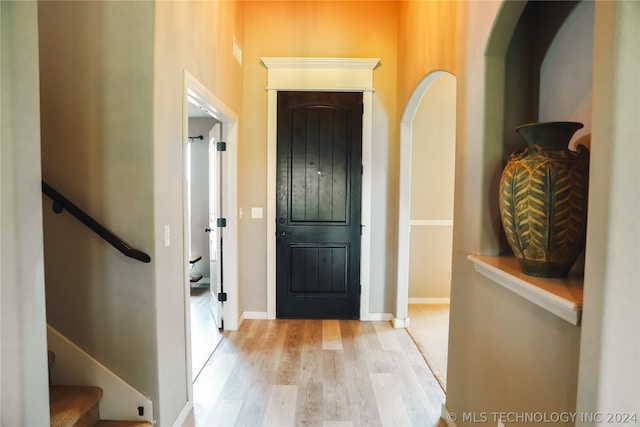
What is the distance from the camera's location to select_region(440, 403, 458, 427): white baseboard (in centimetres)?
189

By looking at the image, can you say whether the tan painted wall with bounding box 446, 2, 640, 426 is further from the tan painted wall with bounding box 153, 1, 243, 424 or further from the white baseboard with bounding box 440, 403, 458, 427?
the tan painted wall with bounding box 153, 1, 243, 424

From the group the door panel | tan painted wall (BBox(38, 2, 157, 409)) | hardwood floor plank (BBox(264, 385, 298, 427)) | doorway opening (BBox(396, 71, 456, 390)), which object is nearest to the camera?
tan painted wall (BBox(38, 2, 157, 409))

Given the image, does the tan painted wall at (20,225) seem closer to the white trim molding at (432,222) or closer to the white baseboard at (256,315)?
the white baseboard at (256,315)

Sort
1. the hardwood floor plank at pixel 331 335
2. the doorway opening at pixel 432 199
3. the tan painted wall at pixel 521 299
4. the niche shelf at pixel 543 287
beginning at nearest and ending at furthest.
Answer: the tan painted wall at pixel 521 299 → the niche shelf at pixel 543 287 → the hardwood floor plank at pixel 331 335 → the doorway opening at pixel 432 199

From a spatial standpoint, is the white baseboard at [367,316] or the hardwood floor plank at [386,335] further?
the white baseboard at [367,316]

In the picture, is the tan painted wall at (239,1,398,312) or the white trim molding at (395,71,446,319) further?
the tan painted wall at (239,1,398,312)

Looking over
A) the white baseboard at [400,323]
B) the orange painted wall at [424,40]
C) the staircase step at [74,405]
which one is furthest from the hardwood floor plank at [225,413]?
the orange painted wall at [424,40]

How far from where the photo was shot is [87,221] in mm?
1579

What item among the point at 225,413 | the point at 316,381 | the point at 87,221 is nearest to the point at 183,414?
the point at 225,413

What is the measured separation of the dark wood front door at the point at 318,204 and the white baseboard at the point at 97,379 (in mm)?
1937

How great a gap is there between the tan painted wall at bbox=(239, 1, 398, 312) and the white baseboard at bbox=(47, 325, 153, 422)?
1.85m

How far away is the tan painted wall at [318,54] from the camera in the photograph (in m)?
3.45

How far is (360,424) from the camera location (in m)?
1.98

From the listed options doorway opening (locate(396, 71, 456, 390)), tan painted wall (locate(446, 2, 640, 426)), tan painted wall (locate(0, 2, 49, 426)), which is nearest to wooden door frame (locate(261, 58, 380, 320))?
doorway opening (locate(396, 71, 456, 390))
